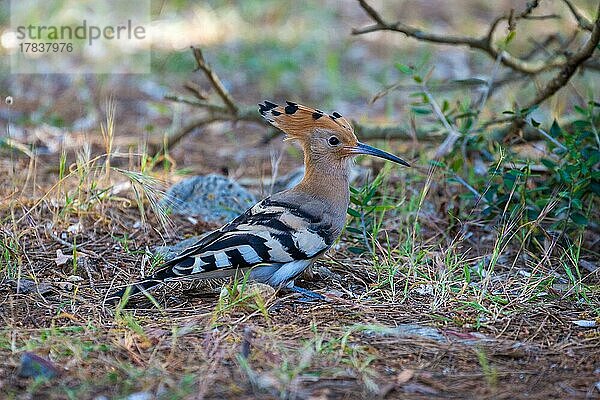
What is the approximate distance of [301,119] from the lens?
3.75 m

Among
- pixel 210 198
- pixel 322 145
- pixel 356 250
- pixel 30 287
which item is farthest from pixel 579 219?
pixel 30 287

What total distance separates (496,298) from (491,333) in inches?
11.2

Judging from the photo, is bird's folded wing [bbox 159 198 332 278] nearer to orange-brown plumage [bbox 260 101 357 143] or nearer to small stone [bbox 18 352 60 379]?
orange-brown plumage [bbox 260 101 357 143]

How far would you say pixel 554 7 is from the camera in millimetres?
8539

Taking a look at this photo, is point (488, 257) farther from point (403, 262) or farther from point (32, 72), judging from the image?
point (32, 72)

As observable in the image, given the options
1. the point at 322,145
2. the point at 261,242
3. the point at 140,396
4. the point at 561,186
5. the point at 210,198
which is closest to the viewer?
the point at 140,396

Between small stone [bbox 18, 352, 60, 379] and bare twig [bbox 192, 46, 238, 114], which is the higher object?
bare twig [bbox 192, 46, 238, 114]

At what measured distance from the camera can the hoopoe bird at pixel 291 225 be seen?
3.31 meters

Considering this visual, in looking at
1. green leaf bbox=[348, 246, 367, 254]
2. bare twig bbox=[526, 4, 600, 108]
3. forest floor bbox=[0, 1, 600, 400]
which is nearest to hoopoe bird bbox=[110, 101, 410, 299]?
forest floor bbox=[0, 1, 600, 400]

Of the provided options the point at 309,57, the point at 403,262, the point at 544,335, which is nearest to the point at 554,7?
the point at 309,57

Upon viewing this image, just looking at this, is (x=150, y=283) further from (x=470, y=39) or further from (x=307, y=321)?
(x=470, y=39)

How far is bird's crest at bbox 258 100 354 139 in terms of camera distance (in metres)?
3.74

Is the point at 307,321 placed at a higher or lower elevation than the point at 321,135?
lower

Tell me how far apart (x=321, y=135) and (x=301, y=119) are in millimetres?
114
